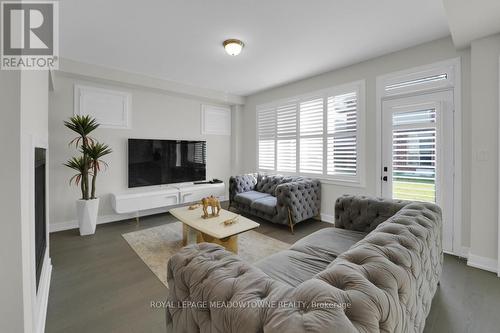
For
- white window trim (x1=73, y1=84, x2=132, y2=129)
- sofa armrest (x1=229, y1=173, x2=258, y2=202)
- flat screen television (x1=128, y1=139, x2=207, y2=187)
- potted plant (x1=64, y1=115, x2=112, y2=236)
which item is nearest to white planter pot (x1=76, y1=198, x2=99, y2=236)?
potted plant (x1=64, y1=115, x2=112, y2=236)

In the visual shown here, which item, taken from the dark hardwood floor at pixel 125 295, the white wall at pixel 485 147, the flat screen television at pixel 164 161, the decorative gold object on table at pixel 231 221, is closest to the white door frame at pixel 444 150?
the white wall at pixel 485 147

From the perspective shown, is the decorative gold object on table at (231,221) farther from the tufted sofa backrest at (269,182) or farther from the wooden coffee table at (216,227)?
the tufted sofa backrest at (269,182)

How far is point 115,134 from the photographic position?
4129mm

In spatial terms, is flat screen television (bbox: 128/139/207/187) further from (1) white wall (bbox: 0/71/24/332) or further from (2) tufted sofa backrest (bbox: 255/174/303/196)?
(1) white wall (bbox: 0/71/24/332)

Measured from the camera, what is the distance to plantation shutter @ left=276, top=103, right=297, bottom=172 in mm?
→ 4707

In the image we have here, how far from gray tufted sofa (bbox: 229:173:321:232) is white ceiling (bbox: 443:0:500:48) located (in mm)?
2589

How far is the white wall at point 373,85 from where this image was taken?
107 inches

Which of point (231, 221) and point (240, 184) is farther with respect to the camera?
point (240, 184)

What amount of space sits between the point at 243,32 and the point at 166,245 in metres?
2.92

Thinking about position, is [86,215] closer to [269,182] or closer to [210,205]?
[210,205]

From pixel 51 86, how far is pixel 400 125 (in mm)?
5056

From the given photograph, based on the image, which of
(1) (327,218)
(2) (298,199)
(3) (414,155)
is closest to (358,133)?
(3) (414,155)

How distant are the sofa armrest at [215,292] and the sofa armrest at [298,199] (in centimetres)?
248

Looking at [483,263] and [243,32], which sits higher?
[243,32]
